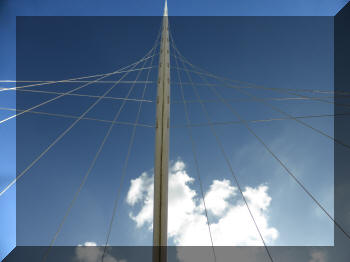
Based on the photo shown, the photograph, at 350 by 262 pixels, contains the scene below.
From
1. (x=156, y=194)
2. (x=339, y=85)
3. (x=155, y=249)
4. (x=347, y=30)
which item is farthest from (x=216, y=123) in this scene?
(x=347, y=30)

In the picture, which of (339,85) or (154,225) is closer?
(154,225)

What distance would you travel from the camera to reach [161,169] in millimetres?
4160

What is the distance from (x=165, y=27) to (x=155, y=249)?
20.0 ft

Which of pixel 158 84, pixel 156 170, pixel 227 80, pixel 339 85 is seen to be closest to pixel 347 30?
pixel 339 85

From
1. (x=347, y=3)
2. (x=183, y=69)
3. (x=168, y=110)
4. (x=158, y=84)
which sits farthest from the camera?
(x=347, y=3)

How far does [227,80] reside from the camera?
23.3 ft

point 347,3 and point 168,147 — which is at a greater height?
point 347,3

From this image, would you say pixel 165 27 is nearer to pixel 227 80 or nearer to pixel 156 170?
pixel 227 80

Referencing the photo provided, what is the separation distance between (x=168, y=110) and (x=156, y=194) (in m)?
1.75

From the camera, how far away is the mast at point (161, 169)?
11.9 ft

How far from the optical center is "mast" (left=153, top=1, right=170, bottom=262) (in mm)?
3623

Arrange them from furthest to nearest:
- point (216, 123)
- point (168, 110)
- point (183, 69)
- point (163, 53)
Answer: point (183, 69) < point (216, 123) < point (163, 53) < point (168, 110)

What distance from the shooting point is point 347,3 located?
15.1 meters

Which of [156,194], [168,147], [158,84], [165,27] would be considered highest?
[165,27]
